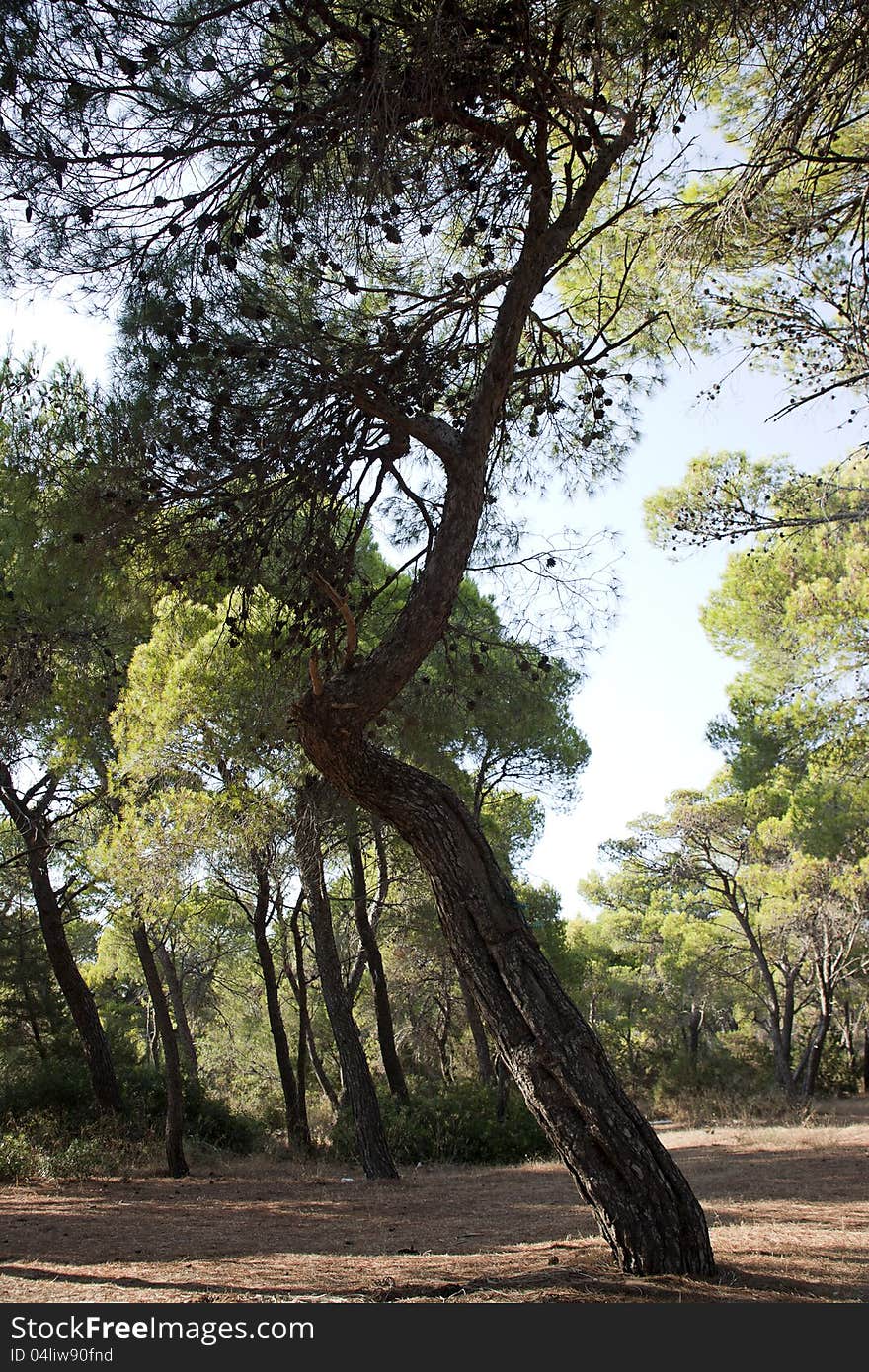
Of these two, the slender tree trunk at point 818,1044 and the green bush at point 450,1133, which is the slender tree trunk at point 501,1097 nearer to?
the green bush at point 450,1133

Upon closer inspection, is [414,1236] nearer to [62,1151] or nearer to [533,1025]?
[533,1025]

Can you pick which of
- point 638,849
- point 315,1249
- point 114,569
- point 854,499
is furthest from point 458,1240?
point 638,849

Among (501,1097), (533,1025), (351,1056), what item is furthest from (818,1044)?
(533,1025)

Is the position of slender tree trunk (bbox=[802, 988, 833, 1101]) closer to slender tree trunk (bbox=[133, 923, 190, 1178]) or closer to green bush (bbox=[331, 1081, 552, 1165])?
green bush (bbox=[331, 1081, 552, 1165])

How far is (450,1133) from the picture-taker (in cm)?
1197

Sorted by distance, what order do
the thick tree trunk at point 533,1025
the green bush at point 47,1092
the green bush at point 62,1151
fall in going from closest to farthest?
the thick tree trunk at point 533,1025 → the green bush at point 62,1151 → the green bush at point 47,1092

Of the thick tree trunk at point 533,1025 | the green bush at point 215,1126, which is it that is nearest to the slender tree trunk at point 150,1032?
the green bush at point 215,1126

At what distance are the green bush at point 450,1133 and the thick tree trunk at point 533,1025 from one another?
889 cm

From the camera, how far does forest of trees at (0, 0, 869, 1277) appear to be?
378cm

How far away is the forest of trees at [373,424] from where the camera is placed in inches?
149

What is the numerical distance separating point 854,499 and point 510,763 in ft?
18.5

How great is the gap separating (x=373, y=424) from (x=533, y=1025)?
9.19 feet

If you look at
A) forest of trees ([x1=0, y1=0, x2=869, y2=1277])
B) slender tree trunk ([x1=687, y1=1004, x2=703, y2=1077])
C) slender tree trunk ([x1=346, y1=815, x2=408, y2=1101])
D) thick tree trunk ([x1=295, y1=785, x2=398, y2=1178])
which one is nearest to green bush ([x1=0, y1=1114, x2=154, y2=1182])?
forest of trees ([x1=0, y1=0, x2=869, y2=1277])

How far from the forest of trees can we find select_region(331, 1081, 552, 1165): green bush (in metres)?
0.10
